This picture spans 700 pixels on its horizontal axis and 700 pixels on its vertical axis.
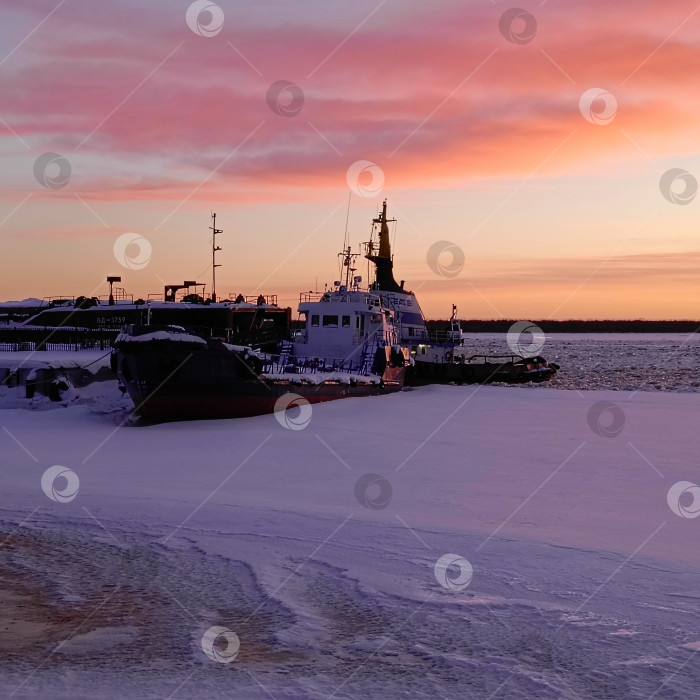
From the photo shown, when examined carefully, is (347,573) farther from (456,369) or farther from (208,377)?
(456,369)

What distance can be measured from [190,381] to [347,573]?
52.4 feet

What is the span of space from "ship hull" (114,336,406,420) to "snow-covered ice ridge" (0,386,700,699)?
5875 millimetres

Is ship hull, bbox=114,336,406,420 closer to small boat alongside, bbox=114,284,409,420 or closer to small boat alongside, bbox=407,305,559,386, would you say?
small boat alongside, bbox=114,284,409,420

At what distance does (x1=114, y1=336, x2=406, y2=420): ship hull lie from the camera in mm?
23172

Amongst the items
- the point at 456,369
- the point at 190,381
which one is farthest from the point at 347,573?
the point at 456,369

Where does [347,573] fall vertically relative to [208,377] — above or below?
below

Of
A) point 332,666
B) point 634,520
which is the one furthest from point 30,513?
point 634,520

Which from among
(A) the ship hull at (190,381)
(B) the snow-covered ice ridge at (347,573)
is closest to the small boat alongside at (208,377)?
(A) the ship hull at (190,381)

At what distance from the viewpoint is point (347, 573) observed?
8.29 metres

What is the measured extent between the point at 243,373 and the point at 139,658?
18.7m

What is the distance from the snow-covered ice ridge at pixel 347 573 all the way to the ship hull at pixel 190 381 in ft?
19.3

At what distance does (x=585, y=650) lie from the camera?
20.6 ft

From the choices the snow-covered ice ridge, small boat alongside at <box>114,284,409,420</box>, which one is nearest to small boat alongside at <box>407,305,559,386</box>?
small boat alongside at <box>114,284,409,420</box>

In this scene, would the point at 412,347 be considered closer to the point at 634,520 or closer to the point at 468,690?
the point at 634,520
